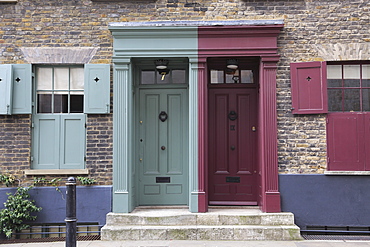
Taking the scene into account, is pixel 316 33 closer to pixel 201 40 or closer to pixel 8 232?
pixel 201 40

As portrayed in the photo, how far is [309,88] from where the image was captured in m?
7.33

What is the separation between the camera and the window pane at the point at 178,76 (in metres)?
7.98

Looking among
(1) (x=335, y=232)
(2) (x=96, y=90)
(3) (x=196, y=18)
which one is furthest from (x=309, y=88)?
(2) (x=96, y=90)

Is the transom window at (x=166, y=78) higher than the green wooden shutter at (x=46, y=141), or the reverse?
the transom window at (x=166, y=78)

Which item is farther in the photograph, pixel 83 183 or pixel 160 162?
pixel 160 162

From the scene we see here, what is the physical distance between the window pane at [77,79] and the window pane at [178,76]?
1.75m

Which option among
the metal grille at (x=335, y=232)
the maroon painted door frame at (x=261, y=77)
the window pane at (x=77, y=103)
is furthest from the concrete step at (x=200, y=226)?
the window pane at (x=77, y=103)

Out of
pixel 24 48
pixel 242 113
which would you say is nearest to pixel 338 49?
pixel 242 113

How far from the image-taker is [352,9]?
24.3 feet

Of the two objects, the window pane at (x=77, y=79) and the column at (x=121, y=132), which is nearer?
the column at (x=121, y=132)

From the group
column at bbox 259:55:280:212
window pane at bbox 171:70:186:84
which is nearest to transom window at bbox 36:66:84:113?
window pane at bbox 171:70:186:84

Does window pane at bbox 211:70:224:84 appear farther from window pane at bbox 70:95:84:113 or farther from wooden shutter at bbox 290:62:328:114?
window pane at bbox 70:95:84:113

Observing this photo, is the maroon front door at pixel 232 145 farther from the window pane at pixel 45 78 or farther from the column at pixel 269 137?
the window pane at pixel 45 78

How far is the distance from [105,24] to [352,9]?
15.0 ft
